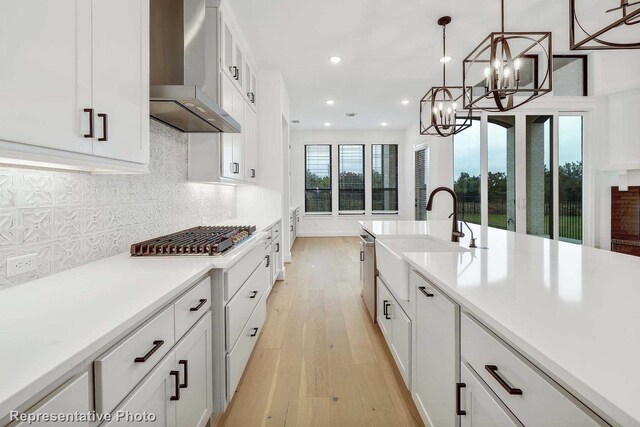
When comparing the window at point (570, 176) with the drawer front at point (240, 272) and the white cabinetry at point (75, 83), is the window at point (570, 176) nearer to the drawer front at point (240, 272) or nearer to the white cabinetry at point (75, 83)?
the drawer front at point (240, 272)

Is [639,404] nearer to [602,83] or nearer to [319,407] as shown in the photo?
[319,407]

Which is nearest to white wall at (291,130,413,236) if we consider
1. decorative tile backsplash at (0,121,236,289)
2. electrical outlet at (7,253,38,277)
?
decorative tile backsplash at (0,121,236,289)

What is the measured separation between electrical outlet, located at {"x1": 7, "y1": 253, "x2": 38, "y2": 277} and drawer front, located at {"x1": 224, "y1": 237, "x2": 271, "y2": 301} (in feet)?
2.50

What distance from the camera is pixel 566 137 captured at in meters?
5.77

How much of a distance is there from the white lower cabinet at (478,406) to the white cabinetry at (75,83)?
4.93 feet

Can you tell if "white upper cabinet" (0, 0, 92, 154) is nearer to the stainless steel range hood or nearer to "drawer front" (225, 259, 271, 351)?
the stainless steel range hood

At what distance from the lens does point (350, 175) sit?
9.30m

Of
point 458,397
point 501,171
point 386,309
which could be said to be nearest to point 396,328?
point 386,309

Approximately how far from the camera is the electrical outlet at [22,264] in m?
1.21

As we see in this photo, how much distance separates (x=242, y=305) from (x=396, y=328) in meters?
1.00

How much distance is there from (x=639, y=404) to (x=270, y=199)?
4348 millimetres

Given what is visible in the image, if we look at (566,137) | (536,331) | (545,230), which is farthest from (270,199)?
(566,137)

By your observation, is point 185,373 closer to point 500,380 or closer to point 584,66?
point 500,380

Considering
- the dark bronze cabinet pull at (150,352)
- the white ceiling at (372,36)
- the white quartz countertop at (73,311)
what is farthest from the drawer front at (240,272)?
the white ceiling at (372,36)
